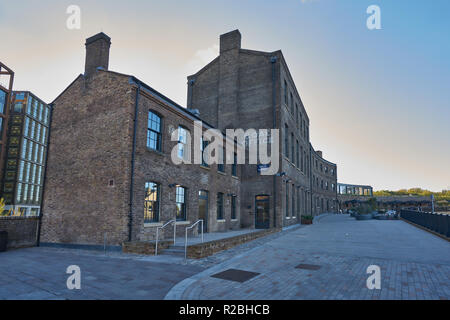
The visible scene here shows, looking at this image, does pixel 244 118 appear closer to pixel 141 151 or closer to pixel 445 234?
pixel 141 151

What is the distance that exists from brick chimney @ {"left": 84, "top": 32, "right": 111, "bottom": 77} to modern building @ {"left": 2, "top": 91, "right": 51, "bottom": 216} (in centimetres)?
4524

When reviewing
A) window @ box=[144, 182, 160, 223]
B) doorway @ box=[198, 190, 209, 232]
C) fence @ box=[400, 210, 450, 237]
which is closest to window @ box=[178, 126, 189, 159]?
window @ box=[144, 182, 160, 223]

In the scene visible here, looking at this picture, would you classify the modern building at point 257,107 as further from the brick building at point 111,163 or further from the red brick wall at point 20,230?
the red brick wall at point 20,230

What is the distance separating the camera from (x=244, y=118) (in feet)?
76.7

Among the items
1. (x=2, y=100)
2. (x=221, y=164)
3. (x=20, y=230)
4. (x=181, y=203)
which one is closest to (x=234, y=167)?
(x=221, y=164)

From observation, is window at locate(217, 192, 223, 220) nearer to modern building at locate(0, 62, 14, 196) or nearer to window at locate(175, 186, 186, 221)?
window at locate(175, 186, 186, 221)

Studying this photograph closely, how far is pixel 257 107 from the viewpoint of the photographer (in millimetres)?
22844

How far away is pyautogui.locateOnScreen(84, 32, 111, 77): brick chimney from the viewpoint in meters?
13.4

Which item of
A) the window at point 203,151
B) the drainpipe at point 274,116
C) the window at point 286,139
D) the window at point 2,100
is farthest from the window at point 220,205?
Result: the window at point 2,100

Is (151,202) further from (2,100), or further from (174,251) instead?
(2,100)

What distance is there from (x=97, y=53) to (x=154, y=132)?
5063mm

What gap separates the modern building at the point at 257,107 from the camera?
21.4 metres

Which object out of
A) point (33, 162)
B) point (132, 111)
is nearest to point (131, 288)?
point (132, 111)

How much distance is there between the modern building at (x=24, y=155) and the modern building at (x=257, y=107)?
1592 inches
